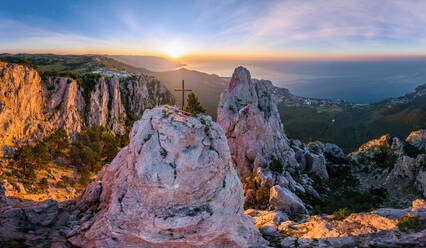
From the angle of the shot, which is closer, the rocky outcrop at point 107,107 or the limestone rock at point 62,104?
the limestone rock at point 62,104

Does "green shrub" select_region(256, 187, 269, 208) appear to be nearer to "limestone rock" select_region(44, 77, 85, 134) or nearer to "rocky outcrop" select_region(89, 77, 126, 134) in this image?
"limestone rock" select_region(44, 77, 85, 134)

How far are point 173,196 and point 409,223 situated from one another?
20.3m

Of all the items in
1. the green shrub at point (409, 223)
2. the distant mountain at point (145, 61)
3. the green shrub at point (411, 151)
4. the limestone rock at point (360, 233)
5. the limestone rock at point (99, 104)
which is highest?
the distant mountain at point (145, 61)

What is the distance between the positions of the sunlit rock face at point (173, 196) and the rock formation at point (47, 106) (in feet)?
117

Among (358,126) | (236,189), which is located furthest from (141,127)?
(358,126)

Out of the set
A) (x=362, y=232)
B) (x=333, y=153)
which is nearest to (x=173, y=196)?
(x=362, y=232)

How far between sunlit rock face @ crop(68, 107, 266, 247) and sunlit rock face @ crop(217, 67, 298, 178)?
31488 mm

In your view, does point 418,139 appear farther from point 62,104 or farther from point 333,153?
point 62,104

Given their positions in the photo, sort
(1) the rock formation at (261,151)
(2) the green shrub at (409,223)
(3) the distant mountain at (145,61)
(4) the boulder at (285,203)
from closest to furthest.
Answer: (2) the green shrub at (409,223) → (4) the boulder at (285,203) → (1) the rock formation at (261,151) → (3) the distant mountain at (145,61)

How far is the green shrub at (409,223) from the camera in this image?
58.6 ft

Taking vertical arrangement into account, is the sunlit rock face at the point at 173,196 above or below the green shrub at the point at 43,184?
above

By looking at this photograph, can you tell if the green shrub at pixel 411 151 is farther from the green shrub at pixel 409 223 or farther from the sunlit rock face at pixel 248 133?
the green shrub at pixel 409 223

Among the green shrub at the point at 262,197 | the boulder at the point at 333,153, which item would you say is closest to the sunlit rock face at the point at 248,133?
the green shrub at the point at 262,197

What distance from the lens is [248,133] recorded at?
54.7m
